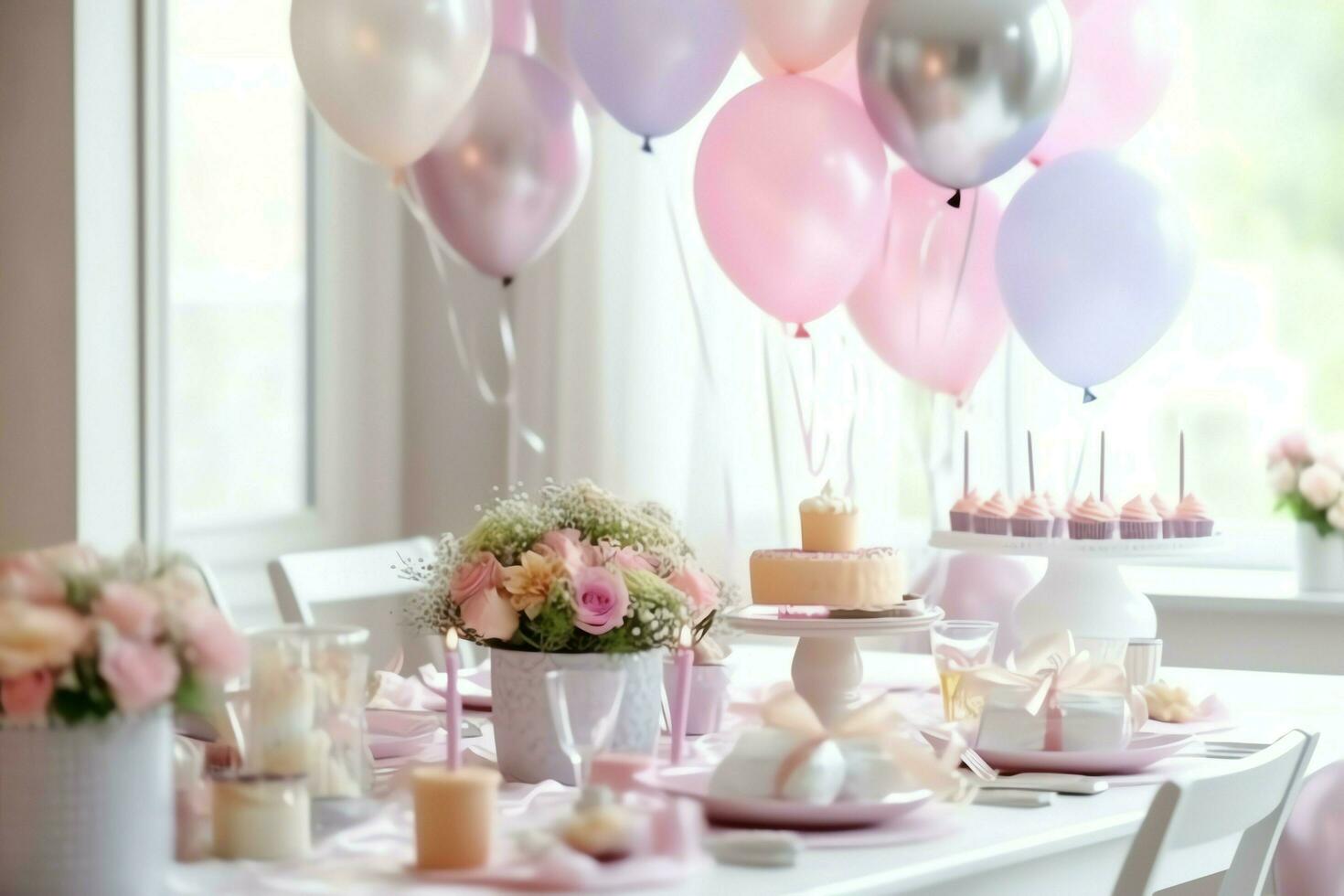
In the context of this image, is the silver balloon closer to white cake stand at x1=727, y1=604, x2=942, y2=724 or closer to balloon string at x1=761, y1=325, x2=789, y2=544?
white cake stand at x1=727, y1=604, x2=942, y2=724

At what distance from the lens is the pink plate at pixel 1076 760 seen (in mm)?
1772

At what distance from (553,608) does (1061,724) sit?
0.49 m

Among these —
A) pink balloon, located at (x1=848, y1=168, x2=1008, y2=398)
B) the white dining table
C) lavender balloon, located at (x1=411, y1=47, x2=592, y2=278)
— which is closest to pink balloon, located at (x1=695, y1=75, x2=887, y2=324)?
pink balloon, located at (x1=848, y1=168, x2=1008, y2=398)

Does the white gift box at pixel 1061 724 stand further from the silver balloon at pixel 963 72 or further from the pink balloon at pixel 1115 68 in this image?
the pink balloon at pixel 1115 68

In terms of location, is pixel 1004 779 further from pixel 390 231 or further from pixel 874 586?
pixel 390 231

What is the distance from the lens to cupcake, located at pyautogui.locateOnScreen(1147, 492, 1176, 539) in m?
2.32

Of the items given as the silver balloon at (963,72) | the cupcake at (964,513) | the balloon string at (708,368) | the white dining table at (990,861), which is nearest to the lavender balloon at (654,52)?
the silver balloon at (963,72)

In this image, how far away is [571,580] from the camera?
1.70 m

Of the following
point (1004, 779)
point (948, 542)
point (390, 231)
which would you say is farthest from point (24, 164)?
point (1004, 779)

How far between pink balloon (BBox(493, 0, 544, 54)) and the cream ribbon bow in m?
1.67

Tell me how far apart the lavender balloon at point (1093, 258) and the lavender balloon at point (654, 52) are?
0.45 meters

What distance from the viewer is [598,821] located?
4.60ft

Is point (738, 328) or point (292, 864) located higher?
point (738, 328)

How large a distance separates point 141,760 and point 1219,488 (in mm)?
2873
